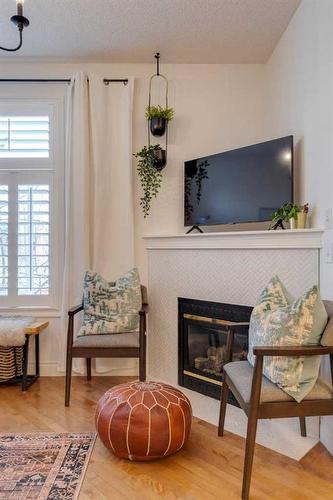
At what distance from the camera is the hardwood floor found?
172 cm

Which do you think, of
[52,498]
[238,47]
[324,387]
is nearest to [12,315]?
[52,498]

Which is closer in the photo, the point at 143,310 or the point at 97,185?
the point at 143,310

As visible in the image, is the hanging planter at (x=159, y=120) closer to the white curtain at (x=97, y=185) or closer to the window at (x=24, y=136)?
the white curtain at (x=97, y=185)

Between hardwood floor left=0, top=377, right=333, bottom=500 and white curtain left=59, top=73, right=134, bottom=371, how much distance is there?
121cm

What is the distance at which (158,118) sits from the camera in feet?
A: 10.3

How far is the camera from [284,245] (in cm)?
232

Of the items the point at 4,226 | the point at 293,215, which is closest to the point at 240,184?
the point at 293,215

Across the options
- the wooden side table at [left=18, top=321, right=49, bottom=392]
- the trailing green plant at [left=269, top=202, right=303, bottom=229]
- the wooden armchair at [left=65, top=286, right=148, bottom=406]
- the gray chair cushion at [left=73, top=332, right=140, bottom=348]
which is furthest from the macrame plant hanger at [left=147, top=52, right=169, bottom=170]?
the wooden side table at [left=18, top=321, right=49, bottom=392]

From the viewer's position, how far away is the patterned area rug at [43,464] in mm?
1731

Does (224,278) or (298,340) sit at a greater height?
(224,278)

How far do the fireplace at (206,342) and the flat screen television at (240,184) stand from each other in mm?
690

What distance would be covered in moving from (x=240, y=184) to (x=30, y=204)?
189 cm

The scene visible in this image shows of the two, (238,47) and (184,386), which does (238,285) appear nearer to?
(184,386)

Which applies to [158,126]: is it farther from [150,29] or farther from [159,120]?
[150,29]
